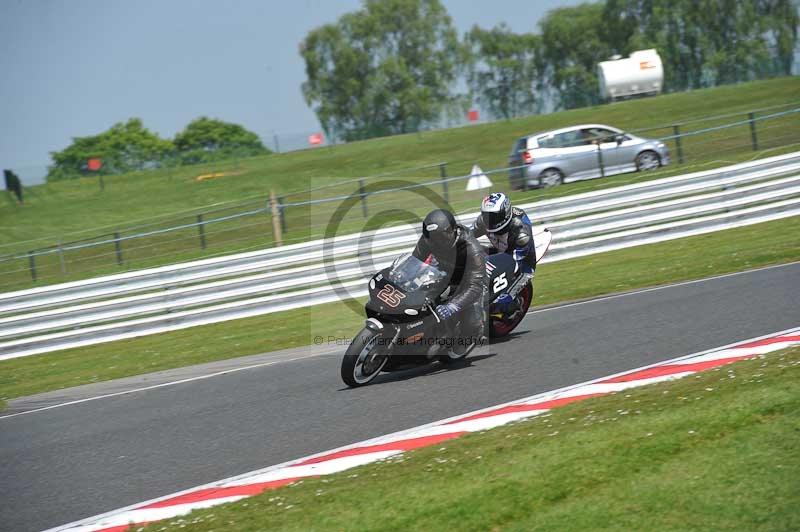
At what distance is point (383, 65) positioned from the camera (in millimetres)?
75500

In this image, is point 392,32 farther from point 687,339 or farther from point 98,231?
point 687,339

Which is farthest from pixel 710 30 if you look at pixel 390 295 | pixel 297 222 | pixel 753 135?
pixel 390 295

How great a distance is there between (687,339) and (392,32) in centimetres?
7611

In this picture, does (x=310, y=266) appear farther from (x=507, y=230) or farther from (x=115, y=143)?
(x=115, y=143)

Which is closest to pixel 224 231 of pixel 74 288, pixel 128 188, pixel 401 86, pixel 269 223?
pixel 269 223

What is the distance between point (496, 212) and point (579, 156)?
480 inches

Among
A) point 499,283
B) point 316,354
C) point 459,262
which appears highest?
point 459,262

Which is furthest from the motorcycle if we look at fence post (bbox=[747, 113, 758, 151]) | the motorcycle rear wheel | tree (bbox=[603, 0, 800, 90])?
tree (bbox=[603, 0, 800, 90])

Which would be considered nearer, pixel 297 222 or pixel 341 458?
pixel 341 458

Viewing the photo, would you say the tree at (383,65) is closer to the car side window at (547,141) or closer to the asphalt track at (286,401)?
the car side window at (547,141)

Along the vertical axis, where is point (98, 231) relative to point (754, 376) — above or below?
above

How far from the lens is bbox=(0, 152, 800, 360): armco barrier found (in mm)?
14844

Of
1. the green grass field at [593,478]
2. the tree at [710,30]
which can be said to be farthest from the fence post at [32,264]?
the tree at [710,30]

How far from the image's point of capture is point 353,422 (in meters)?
6.92
